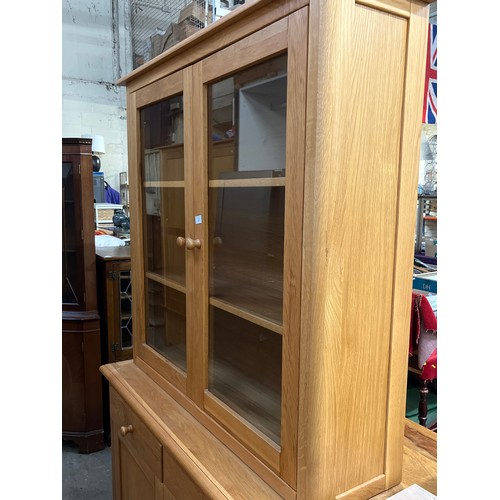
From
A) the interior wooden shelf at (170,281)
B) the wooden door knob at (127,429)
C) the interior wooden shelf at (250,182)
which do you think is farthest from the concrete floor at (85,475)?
the interior wooden shelf at (250,182)

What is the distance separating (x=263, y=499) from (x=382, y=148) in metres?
0.73

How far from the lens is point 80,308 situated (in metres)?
2.53

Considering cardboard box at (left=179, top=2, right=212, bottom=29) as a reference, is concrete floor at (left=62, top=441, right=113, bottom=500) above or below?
below

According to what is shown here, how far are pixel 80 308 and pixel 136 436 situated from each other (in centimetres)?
132

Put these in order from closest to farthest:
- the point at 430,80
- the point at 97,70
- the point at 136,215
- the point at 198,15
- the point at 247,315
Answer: the point at 247,315
the point at 198,15
the point at 136,215
the point at 430,80
the point at 97,70

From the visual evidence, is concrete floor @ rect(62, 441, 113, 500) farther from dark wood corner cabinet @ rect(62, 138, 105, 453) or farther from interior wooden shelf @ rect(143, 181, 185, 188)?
interior wooden shelf @ rect(143, 181, 185, 188)

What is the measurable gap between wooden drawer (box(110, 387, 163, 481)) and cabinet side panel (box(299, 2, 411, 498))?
0.55 m

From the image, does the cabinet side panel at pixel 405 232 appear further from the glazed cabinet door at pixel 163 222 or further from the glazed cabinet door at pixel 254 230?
the glazed cabinet door at pixel 163 222

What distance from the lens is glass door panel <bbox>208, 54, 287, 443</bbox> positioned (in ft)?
3.08

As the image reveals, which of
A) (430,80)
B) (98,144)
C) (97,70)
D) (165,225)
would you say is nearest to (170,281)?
(165,225)

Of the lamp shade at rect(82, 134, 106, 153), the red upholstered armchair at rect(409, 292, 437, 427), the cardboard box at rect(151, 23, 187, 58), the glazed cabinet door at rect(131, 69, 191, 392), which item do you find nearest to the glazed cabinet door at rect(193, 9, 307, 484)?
the glazed cabinet door at rect(131, 69, 191, 392)

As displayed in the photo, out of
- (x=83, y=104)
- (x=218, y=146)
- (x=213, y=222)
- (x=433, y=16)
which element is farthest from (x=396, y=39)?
(x=83, y=104)

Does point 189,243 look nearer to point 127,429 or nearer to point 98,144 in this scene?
point 127,429

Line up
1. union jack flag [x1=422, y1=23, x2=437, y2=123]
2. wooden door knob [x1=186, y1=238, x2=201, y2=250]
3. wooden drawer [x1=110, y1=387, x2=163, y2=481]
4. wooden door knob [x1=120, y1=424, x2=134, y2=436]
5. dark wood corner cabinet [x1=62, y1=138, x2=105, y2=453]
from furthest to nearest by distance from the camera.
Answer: dark wood corner cabinet [x1=62, y1=138, x2=105, y2=453], union jack flag [x1=422, y1=23, x2=437, y2=123], wooden door knob [x1=120, y1=424, x2=134, y2=436], wooden drawer [x1=110, y1=387, x2=163, y2=481], wooden door knob [x1=186, y1=238, x2=201, y2=250]
